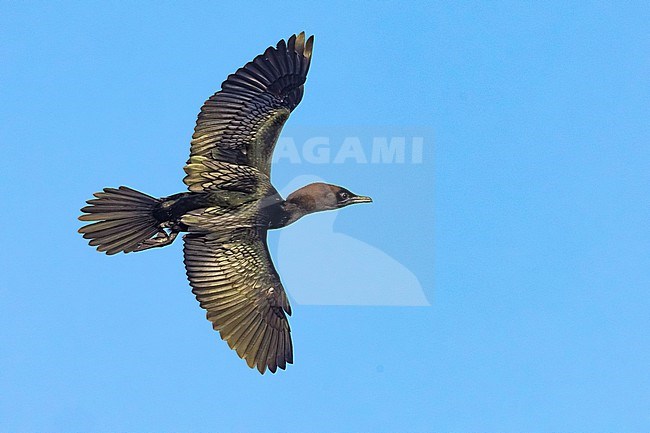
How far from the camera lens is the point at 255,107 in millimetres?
13938

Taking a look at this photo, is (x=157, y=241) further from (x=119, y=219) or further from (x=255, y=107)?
(x=255, y=107)

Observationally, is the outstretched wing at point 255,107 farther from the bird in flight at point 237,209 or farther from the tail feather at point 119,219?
the tail feather at point 119,219

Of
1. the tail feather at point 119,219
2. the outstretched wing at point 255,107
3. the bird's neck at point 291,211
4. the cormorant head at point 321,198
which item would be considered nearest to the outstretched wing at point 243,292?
the bird's neck at point 291,211

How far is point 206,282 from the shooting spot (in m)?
14.2

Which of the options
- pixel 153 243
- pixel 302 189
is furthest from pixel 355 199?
pixel 153 243

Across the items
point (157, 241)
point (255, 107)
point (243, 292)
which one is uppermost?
point (255, 107)

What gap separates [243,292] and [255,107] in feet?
8.07

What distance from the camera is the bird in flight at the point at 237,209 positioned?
1369 cm

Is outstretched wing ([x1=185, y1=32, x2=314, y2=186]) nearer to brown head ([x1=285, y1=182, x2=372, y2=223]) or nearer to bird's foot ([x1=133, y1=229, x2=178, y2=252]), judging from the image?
brown head ([x1=285, y1=182, x2=372, y2=223])

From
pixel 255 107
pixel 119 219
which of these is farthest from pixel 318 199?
pixel 119 219

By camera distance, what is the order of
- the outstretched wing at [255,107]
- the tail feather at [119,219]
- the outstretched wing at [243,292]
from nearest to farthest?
1. the tail feather at [119,219]
2. the outstretched wing at [255,107]
3. the outstretched wing at [243,292]

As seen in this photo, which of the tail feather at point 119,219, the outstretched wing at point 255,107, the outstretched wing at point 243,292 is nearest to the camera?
the tail feather at point 119,219

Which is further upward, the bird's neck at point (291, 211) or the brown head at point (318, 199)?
the brown head at point (318, 199)

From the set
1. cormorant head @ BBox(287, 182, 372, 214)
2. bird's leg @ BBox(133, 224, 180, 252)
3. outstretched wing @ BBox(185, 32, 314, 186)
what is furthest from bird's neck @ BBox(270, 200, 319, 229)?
bird's leg @ BBox(133, 224, 180, 252)
